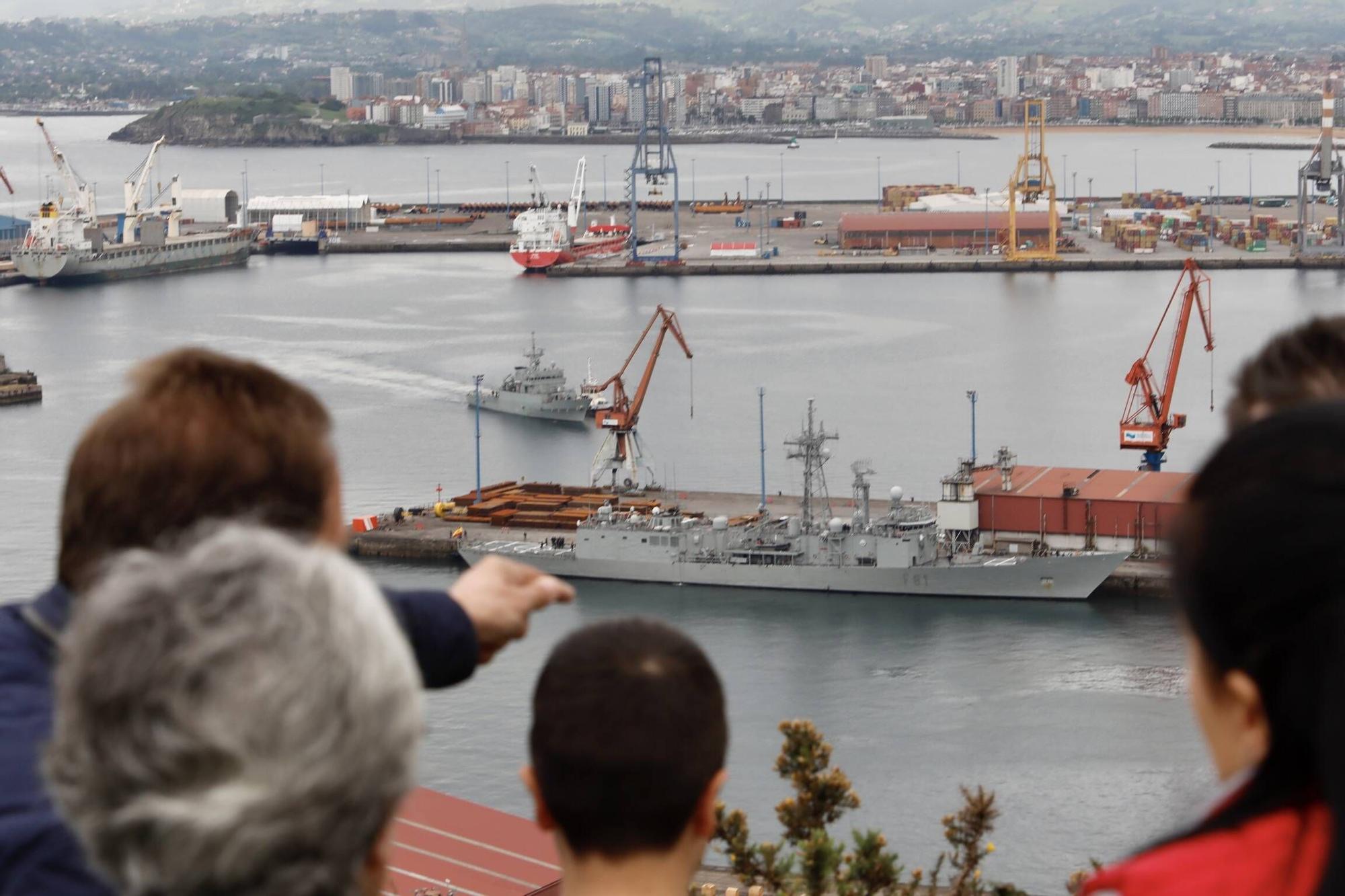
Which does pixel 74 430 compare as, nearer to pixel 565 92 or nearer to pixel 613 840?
pixel 613 840

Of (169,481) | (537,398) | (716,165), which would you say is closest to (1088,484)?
(537,398)

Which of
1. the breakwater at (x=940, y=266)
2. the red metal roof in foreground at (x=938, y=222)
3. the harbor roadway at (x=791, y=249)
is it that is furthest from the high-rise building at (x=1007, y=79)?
the breakwater at (x=940, y=266)

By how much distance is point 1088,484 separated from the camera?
472 inches

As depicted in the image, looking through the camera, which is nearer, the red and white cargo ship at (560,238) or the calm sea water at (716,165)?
the red and white cargo ship at (560,238)

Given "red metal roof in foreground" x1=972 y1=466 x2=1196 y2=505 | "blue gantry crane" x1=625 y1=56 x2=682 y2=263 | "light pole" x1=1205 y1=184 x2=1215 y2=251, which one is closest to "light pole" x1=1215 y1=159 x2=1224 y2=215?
"light pole" x1=1205 y1=184 x2=1215 y2=251

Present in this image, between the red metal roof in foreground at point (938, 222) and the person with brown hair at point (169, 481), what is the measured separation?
94.5 ft

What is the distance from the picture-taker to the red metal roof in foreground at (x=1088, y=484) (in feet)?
38.3

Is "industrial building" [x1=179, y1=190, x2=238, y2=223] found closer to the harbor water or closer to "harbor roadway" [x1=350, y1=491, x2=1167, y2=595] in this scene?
the harbor water

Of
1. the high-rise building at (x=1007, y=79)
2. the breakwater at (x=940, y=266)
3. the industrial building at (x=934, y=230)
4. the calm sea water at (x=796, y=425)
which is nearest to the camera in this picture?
the calm sea water at (x=796, y=425)

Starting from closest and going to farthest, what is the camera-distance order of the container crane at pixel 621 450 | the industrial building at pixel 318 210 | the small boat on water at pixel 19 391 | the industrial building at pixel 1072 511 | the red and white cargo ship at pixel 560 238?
the industrial building at pixel 1072 511 → the container crane at pixel 621 450 → the small boat on water at pixel 19 391 → the red and white cargo ship at pixel 560 238 → the industrial building at pixel 318 210

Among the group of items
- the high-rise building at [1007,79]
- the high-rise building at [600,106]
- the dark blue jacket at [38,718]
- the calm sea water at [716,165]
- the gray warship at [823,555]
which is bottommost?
the gray warship at [823,555]

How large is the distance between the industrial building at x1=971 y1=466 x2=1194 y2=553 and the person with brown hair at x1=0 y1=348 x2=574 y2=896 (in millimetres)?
10848

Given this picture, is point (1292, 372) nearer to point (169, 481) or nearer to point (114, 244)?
point (169, 481)

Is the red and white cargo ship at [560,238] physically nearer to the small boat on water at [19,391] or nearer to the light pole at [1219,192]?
the light pole at [1219,192]
